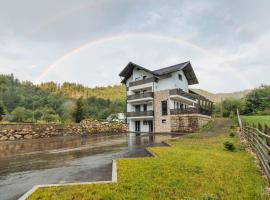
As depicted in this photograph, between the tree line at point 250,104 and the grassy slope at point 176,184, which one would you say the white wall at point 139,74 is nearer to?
the tree line at point 250,104

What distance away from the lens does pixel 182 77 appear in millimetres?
34438

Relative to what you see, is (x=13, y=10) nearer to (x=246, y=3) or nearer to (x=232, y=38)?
(x=246, y=3)

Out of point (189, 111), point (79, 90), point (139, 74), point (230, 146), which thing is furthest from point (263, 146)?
point (79, 90)

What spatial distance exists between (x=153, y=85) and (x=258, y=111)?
80.0 feet

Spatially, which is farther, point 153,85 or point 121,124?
point 121,124

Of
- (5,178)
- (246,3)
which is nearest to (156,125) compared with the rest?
(246,3)

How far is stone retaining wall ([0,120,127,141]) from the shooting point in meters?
21.6

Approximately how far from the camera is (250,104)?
4319 cm

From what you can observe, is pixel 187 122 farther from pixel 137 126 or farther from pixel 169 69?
pixel 137 126

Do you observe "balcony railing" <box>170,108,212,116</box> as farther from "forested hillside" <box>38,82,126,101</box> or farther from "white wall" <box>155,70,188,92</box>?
"forested hillside" <box>38,82,126,101</box>

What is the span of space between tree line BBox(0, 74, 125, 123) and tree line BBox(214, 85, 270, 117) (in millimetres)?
28981

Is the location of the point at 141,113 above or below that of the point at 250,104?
below

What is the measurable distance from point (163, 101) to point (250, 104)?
24.7 metres

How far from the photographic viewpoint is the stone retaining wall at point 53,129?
21641mm
